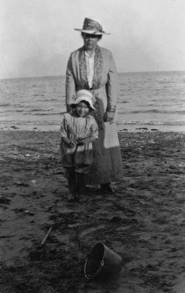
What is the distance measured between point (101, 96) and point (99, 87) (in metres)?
0.12

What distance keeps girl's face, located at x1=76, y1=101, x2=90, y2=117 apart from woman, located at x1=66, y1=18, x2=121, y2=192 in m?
0.23

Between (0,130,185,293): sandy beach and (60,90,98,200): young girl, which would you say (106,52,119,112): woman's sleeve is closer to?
(60,90,98,200): young girl

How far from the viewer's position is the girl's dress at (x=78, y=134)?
4832 mm

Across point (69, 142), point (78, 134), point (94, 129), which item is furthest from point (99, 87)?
point (69, 142)

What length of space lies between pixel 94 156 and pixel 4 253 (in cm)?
201

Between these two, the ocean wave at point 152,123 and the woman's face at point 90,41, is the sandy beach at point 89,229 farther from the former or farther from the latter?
the ocean wave at point 152,123

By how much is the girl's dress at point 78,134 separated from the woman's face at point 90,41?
902mm

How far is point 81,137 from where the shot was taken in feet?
15.9

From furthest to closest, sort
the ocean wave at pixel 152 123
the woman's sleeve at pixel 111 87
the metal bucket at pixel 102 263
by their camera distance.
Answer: the ocean wave at pixel 152 123
the woman's sleeve at pixel 111 87
the metal bucket at pixel 102 263

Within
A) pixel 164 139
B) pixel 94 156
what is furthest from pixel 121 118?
pixel 94 156

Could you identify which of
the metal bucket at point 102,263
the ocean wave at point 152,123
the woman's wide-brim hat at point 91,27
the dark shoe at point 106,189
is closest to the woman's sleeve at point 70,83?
the woman's wide-brim hat at point 91,27

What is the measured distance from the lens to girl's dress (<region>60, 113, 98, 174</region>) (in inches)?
190

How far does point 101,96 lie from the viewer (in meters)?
5.21

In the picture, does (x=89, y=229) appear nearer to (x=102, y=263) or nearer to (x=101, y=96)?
(x=102, y=263)
